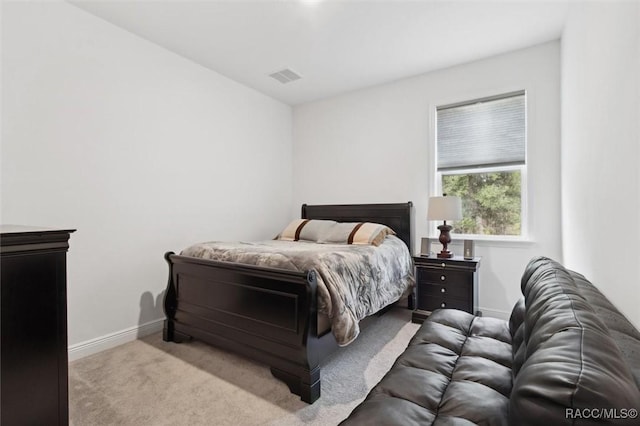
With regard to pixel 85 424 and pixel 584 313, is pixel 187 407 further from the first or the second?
pixel 584 313

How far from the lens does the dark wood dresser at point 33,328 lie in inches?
45.2

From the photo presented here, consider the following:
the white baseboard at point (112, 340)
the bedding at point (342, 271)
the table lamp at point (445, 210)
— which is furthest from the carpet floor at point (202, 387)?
the table lamp at point (445, 210)

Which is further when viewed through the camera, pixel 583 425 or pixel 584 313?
pixel 584 313

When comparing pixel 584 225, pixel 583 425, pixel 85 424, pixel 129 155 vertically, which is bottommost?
pixel 85 424

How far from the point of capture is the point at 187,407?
179cm

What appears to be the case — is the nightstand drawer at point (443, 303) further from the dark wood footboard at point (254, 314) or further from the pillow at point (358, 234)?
the dark wood footboard at point (254, 314)

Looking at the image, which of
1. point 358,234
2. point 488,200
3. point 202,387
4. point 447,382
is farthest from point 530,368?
point 488,200

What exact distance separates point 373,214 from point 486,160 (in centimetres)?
140

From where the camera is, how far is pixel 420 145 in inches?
143

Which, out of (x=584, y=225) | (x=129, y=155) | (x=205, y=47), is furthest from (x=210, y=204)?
(x=584, y=225)

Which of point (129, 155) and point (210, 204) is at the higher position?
point (129, 155)

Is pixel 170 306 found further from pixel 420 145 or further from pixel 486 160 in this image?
pixel 486 160

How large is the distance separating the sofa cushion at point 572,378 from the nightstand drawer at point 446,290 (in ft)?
6.98

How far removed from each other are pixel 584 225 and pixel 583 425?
1.74 metres
